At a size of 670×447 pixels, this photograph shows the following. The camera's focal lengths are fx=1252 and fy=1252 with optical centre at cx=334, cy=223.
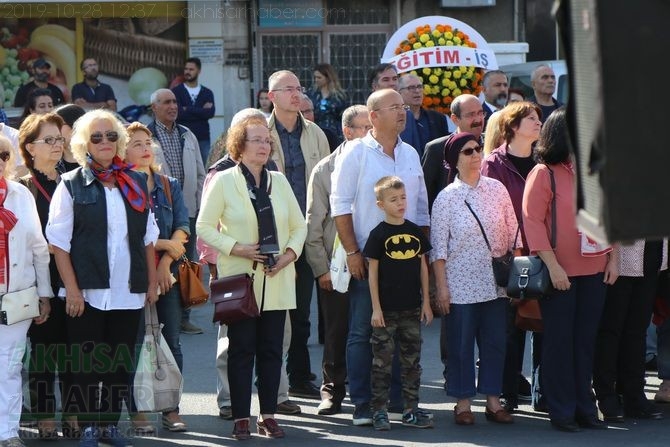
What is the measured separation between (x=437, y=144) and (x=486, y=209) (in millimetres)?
1093

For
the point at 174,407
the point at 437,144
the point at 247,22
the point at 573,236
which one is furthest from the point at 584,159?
the point at 247,22

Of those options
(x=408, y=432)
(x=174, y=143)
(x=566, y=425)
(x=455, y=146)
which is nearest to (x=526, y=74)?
(x=174, y=143)

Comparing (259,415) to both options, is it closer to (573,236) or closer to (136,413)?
(136,413)

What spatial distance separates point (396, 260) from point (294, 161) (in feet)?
4.93

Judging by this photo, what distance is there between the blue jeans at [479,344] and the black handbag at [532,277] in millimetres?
309

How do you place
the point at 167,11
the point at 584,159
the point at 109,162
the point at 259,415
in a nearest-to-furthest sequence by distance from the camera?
the point at 584,159
the point at 109,162
the point at 259,415
the point at 167,11

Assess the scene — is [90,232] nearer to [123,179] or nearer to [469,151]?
[123,179]

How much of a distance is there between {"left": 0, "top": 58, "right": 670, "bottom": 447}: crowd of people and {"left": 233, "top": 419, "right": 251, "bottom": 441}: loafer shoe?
0.05ft

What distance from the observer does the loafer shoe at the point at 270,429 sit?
285 inches

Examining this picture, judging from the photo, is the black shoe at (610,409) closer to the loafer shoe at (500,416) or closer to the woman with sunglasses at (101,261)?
the loafer shoe at (500,416)

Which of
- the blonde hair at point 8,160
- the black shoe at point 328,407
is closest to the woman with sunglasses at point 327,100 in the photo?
the black shoe at point 328,407

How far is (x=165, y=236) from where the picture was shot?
764 cm

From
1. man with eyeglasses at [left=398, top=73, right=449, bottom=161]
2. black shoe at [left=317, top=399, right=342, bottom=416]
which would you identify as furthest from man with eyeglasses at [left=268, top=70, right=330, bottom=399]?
man with eyeglasses at [left=398, top=73, right=449, bottom=161]

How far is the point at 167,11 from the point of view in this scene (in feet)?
61.3
